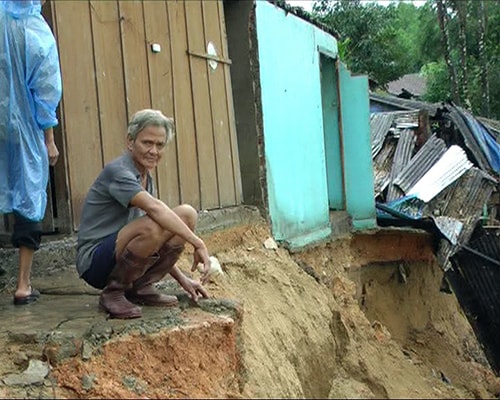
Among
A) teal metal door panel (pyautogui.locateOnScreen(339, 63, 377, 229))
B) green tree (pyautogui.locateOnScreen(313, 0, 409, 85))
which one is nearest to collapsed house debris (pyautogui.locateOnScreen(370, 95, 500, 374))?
teal metal door panel (pyautogui.locateOnScreen(339, 63, 377, 229))

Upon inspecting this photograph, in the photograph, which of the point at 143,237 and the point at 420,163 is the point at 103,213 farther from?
the point at 420,163

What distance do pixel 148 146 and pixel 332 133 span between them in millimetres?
5081

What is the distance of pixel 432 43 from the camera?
42.3ft

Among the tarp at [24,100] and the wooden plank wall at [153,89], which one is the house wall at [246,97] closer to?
the wooden plank wall at [153,89]

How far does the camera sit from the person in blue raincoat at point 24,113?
3.71 meters

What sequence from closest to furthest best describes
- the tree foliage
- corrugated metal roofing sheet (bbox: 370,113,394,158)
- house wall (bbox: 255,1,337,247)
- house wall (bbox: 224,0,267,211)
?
1. house wall (bbox: 224,0,267,211)
2. house wall (bbox: 255,1,337,247)
3. the tree foliage
4. corrugated metal roofing sheet (bbox: 370,113,394,158)

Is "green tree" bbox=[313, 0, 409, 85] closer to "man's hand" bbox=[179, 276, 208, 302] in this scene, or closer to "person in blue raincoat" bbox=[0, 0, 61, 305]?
"person in blue raincoat" bbox=[0, 0, 61, 305]

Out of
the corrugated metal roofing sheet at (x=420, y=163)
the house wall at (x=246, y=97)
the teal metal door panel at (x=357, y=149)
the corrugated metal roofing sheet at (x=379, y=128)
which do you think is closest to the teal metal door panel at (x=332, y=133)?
the teal metal door panel at (x=357, y=149)

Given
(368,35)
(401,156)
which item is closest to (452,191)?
(401,156)

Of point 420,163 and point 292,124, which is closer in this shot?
point 292,124

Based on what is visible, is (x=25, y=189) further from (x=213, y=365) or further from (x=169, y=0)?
(x=169, y=0)

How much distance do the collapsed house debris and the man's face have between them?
5.08 metres

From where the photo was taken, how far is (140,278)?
3.47 m

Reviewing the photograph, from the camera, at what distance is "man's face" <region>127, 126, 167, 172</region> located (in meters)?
3.33
